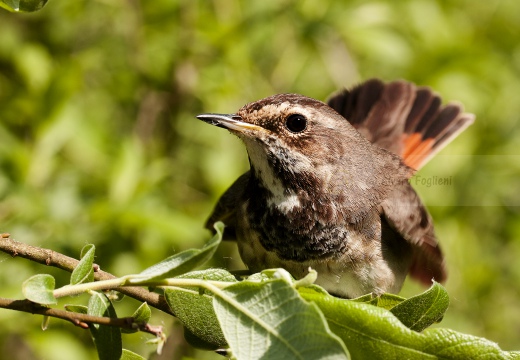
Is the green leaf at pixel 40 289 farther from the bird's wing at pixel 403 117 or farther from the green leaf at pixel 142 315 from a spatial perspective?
the bird's wing at pixel 403 117

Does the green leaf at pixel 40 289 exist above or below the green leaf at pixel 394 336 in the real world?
below

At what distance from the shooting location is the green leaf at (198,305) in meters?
2.06

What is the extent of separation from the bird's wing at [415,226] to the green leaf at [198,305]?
2.02 metres

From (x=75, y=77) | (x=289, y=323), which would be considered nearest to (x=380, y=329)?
(x=289, y=323)

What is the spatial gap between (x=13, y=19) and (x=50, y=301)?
4062mm

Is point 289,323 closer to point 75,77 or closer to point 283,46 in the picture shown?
point 75,77

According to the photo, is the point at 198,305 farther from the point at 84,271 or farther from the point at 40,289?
the point at 40,289

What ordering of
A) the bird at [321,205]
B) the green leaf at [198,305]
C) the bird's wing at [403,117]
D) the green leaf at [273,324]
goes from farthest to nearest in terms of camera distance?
the bird's wing at [403,117] < the bird at [321,205] < the green leaf at [198,305] < the green leaf at [273,324]

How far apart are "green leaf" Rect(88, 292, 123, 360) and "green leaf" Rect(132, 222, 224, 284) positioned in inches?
6.9

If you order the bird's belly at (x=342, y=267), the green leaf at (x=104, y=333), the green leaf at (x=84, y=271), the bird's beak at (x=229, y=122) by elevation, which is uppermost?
the bird's beak at (x=229, y=122)

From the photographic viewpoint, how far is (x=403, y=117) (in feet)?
17.9

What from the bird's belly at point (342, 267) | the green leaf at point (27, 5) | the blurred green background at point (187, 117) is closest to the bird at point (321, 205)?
the bird's belly at point (342, 267)

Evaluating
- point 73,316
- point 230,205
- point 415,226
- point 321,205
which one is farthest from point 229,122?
point 73,316

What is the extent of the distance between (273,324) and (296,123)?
2.03 m
